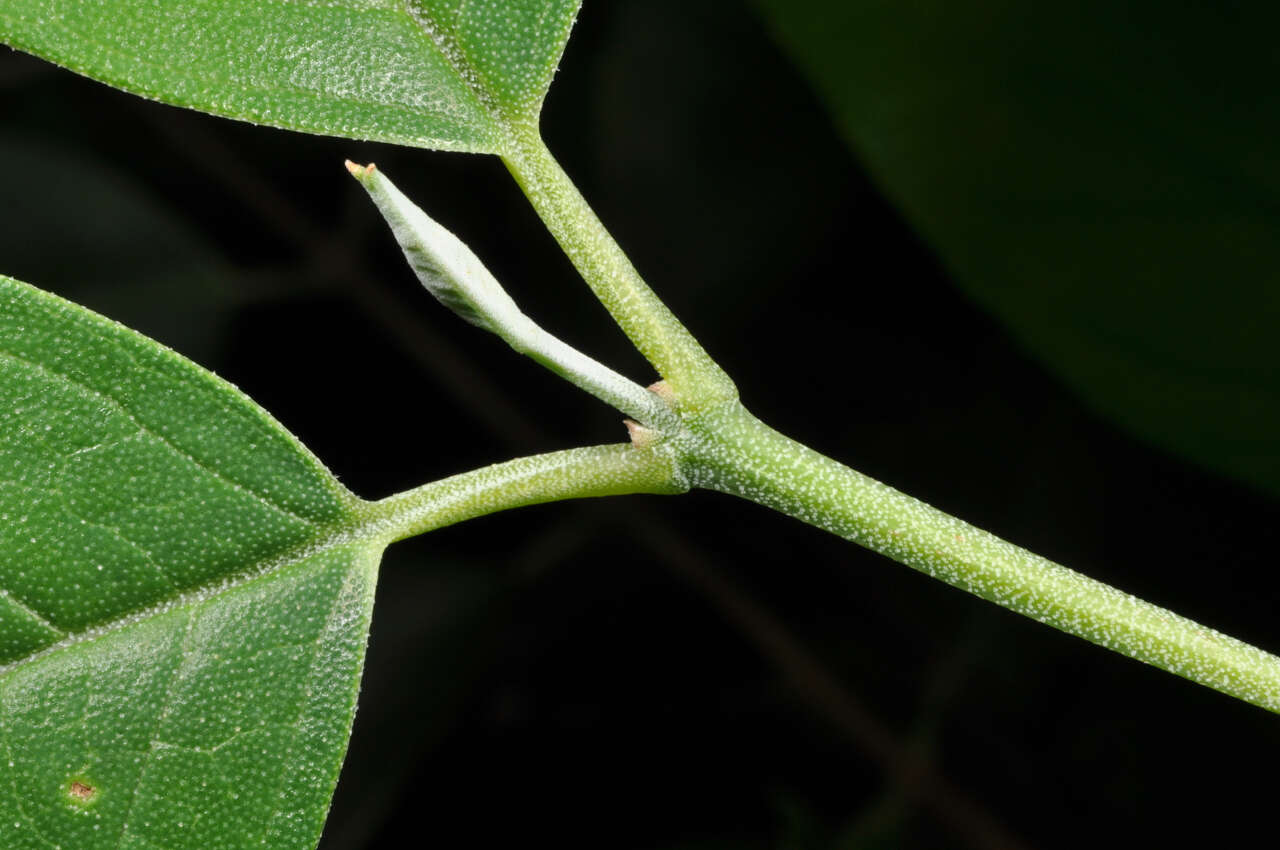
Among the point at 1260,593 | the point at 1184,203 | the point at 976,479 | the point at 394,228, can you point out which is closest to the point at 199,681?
the point at 394,228

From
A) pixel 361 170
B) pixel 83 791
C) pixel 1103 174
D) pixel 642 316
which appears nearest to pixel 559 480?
pixel 642 316

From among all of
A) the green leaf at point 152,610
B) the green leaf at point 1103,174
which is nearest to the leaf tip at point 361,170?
the green leaf at point 152,610

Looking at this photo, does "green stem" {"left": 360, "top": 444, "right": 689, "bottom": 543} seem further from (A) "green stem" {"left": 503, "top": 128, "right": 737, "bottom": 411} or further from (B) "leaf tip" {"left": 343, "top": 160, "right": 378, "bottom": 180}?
(B) "leaf tip" {"left": 343, "top": 160, "right": 378, "bottom": 180}

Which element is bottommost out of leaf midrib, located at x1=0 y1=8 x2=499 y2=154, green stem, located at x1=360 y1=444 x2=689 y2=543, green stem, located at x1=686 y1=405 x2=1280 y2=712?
green stem, located at x1=686 y1=405 x2=1280 y2=712

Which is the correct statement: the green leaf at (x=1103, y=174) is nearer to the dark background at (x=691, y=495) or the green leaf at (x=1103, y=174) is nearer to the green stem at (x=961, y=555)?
the dark background at (x=691, y=495)

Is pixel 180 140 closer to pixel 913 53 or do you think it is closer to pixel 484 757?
pixel 484 757

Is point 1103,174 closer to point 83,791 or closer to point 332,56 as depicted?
point 332,56

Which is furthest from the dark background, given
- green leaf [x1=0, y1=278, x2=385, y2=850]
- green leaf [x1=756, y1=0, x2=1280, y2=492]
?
green leaf [x1=0, y1=278, x2=385, y2=850]
